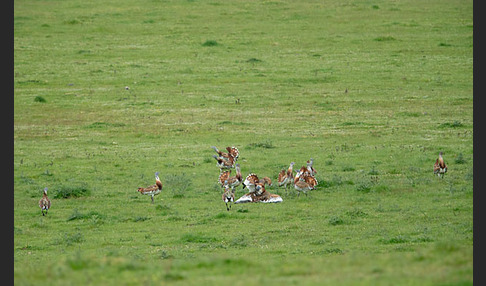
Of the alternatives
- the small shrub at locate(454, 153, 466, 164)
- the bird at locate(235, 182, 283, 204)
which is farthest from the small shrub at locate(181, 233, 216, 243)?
the small shrub at locate(454, 153, 466, 164)

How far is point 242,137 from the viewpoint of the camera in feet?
91.9

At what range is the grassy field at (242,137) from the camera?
44.2 ft

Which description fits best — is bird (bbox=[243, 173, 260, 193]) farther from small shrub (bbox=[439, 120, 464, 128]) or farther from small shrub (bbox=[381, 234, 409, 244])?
small shrub (bbox=[439, 120, 464, 128])

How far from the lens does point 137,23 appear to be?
171 ft

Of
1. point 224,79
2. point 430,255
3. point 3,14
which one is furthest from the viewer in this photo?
point 3,14

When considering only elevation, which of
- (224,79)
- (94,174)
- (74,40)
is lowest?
(94,174)

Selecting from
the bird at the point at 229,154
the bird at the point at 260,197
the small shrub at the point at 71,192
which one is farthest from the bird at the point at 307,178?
the small shrub at the point at 71,192

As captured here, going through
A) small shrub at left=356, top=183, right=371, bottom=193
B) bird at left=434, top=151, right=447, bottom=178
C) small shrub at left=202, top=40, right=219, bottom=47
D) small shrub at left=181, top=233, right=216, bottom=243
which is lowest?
small shrub at left=181, top=233, right=216, bottom=243

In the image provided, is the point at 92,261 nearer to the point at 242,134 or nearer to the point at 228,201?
the point at 228,201

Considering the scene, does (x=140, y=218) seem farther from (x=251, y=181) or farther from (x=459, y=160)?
(x=459, y=160)

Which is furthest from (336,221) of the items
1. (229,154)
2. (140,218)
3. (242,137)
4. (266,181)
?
(242,137)

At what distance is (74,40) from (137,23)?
5.97 meters

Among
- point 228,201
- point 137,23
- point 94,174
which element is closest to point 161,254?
point 228,201

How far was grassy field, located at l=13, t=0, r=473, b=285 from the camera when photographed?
44.2 ft
